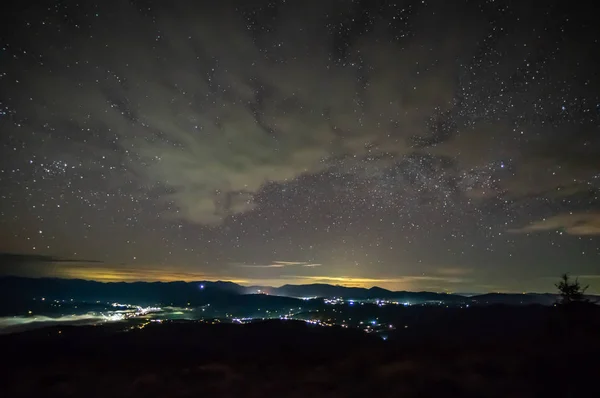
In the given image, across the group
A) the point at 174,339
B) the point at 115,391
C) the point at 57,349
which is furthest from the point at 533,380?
the point at 57,349

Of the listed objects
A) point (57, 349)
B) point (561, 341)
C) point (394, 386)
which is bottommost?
point (57, 349)

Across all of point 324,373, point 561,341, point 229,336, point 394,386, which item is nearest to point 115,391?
point 324,373

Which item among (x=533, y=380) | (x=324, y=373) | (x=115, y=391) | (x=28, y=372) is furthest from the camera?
(x=28, y=372)

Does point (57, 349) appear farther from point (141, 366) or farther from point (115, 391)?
point (115, 391)

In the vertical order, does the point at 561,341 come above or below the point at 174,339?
above

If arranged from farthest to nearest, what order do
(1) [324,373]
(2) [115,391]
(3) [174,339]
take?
(3) [174,339] → (1) [324,373] → (2) [115,391]

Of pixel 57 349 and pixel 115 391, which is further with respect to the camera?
pixel 57 349
